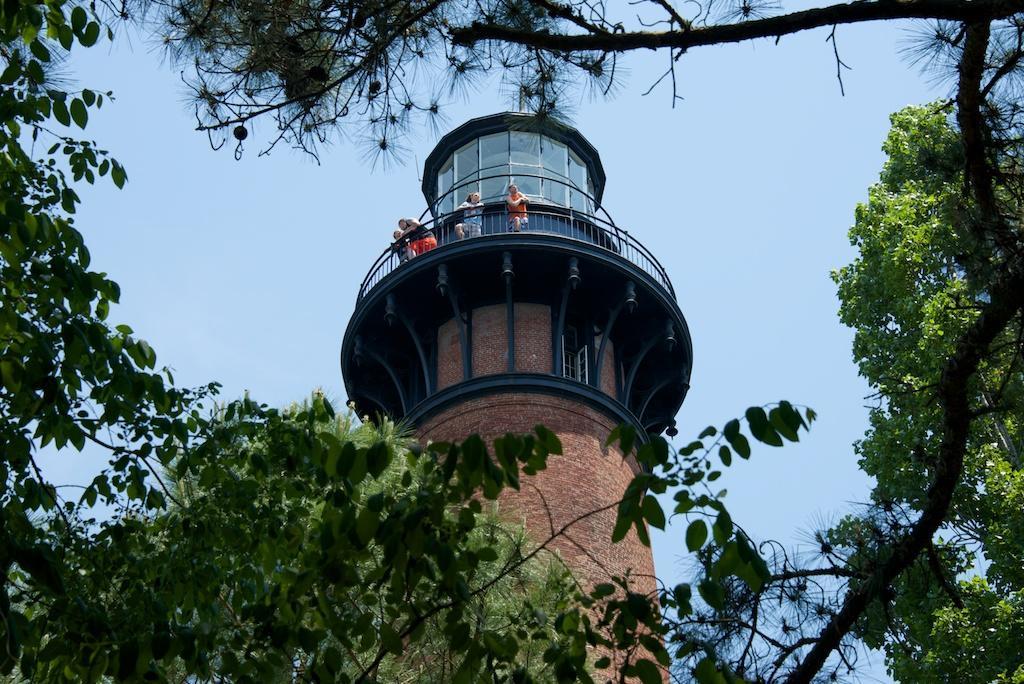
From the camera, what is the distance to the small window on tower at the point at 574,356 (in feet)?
74.7

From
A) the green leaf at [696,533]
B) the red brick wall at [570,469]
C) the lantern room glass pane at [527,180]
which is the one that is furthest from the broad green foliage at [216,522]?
the lantern room glass pane at [527,180]

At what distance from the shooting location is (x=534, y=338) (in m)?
22.5

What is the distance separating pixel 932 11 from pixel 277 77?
430 cm

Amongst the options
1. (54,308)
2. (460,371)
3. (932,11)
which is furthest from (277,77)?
(460,371)

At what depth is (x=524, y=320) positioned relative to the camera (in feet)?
74.9

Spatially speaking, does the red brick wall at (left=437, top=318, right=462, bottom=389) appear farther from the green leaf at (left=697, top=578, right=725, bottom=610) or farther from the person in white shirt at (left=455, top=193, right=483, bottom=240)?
the green leaf at (left=697, top=578, right=725, bottom=610)

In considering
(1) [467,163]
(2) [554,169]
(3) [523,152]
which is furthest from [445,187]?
(2) [554,169]

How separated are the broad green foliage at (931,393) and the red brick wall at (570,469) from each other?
3.78m

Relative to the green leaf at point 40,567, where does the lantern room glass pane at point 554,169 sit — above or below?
above

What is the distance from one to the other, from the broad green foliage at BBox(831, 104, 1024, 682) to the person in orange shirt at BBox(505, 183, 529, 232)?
5.37 metres

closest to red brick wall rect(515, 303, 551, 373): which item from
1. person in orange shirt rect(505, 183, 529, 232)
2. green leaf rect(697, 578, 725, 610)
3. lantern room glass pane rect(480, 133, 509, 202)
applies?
person in orange shirt rect(505, 183, 529, 232)

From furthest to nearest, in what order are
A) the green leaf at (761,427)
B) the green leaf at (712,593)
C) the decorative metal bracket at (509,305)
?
the decorative metal bracket at (509,305), the green leaf at (712,593), the green leaf at (761,427)

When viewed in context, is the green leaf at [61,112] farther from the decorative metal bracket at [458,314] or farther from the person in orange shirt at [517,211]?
the person in orange shirt at [517,211]

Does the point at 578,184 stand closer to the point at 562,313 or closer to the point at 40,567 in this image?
the point at 562,313
